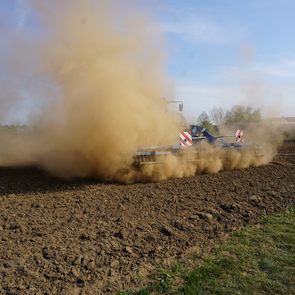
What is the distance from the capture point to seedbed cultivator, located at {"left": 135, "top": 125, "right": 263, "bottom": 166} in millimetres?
9438

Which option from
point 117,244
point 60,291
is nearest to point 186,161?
point 117,244

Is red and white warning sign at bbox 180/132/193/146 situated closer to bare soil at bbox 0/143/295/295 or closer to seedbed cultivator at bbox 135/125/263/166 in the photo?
seedbed cultivator at bbox 135/125/263/166

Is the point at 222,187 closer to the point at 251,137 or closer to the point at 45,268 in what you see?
the point at 45,268

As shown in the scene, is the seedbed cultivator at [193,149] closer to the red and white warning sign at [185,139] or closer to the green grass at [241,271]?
the red and white warning sign at [185,139]

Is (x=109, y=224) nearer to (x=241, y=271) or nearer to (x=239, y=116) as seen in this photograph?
(x=241, y=271)

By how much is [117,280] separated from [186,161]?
730 centimetres

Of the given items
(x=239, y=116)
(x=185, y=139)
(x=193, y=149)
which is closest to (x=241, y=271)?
(x=193, y=149)

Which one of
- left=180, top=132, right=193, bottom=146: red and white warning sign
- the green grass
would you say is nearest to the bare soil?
the green grass

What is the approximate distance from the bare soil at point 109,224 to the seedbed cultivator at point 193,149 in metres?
0.99

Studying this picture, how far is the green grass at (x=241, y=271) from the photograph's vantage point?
131 inches

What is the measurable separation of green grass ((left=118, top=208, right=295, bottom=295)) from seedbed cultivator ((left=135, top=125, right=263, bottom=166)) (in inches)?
194

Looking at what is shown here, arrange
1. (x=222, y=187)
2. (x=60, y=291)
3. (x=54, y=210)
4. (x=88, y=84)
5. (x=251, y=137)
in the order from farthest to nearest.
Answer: (x=251, y=137) → (x=88, y=84) → (x=222, y=187) → (x=54, y=210) → (x=60, y=291)

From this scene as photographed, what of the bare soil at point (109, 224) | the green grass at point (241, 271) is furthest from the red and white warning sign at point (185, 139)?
the green grass at point (241, 271)

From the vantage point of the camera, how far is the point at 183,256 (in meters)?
4.16
